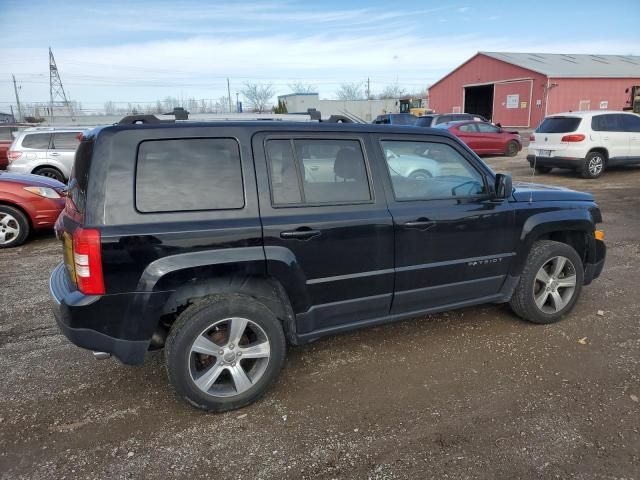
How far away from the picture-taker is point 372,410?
293cm

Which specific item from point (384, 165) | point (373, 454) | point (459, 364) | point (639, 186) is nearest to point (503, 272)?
point (459, 364)

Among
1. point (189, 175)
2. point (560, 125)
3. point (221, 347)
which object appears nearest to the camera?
point (189, 175)

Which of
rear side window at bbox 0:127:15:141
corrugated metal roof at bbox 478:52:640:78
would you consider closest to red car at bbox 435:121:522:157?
rear side window at bbox 0:127:15:141

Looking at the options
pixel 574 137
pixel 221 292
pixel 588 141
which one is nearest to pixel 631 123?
pixel 588 141

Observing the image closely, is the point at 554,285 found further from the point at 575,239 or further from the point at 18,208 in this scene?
the point at 18,208

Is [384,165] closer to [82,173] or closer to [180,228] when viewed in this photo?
[180,228]

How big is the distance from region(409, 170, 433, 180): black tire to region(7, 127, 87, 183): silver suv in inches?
391

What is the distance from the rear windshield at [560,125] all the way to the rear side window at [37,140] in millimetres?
12630

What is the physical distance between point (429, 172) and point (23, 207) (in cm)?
612

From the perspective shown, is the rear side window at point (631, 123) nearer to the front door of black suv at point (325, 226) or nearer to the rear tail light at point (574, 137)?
the rear tail light at point (574, 137)

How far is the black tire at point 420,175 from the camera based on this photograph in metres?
3.46

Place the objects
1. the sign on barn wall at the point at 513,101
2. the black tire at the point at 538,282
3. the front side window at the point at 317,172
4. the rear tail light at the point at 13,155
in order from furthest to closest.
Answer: the sign on barn wall at the point at 513,101, the rear tail light at the point at 13,155, the black tire at the point at 538,282, the front side window at the point at 317,172

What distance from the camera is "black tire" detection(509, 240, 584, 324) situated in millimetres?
3895

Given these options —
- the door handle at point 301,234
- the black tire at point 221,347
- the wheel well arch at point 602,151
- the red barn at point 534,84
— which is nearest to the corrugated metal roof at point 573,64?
the red barn at point 534,84
